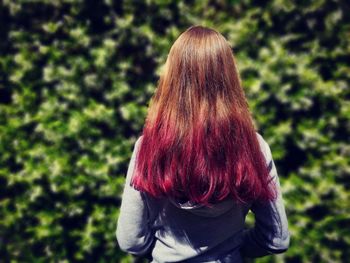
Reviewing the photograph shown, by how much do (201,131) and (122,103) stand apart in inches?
63.7

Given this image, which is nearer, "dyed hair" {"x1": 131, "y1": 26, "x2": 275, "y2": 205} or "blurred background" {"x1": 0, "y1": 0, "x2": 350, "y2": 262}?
"dyed hair" {"x1": 131, "y1": 26, "x2": 275, "y2": 205}

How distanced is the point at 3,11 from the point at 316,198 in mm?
2528

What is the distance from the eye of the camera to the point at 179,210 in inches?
64.8

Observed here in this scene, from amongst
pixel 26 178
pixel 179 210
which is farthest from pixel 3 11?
pixel 179 210

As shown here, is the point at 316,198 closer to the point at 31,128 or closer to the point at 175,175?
the point at 175,175

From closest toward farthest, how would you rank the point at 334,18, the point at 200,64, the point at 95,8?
the point at 200,64
the point at 334,18
the point at 95,8

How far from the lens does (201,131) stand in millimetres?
1387

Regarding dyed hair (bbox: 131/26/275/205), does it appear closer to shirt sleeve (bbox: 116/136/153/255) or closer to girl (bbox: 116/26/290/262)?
girl (bbox: 116/26/290/262)

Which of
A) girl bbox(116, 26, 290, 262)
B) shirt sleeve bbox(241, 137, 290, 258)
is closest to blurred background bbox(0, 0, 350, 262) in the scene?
shirt sleeve bbox(241, 137, 290, 258)

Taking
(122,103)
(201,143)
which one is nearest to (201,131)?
(201,143)

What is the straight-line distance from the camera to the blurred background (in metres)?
2.77

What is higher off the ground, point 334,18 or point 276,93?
point 334,18

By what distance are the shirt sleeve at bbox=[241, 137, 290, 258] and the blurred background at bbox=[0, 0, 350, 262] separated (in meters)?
1.12

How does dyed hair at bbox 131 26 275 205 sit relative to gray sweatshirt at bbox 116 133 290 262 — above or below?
above
